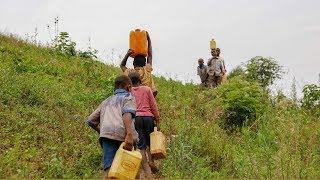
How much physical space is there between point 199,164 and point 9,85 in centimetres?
477

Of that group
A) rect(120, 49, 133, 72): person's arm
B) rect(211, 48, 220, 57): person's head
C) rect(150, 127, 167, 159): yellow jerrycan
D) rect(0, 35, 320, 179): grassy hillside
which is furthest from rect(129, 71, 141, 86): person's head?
rect(211, 48, 220, 57): person's head

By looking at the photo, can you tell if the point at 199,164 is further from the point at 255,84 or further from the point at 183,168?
the point at 255,84

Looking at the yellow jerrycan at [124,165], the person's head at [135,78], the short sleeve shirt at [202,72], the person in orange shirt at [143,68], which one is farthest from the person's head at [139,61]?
the short sleeve shirt at [202,72]

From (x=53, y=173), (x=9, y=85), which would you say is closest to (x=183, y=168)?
(x=53, y=173)

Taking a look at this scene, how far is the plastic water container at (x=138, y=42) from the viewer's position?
10.5m

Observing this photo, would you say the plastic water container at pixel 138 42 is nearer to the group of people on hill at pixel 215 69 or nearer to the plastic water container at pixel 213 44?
the group of people on hill at pixel 215 69

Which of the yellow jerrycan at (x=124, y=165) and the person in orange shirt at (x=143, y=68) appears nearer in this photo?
the yellow jerrycan at (x=124, y=165)

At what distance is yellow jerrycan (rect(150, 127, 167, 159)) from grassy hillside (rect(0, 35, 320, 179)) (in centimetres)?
24

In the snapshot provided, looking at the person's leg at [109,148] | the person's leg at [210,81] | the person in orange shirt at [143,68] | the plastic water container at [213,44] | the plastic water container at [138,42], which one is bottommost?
the person's leg at [109,148]

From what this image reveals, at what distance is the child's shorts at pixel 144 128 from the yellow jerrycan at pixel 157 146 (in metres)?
0.17

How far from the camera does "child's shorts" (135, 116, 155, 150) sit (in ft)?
29.4

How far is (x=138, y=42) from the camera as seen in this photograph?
10516mm

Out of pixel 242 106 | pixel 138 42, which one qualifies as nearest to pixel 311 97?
pixel 242 106

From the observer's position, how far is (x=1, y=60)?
14938 mm
